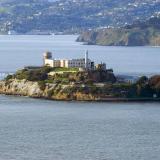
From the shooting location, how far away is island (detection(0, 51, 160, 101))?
156 ft

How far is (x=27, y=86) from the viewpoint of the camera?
5031 cm

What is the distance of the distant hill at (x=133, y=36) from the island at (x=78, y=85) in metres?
55.5

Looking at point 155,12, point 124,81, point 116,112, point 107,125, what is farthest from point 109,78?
point 155,12

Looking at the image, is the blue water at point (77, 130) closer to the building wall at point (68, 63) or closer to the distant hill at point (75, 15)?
the building wall at point (68, 63)

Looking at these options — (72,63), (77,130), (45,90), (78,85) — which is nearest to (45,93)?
(45,90)

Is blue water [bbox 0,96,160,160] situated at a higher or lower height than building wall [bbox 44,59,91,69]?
lower

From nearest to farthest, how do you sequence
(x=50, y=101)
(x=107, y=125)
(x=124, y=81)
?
1. (x=107, y=125)
2. (x=50, y=101)
3. (x=124, y=81)

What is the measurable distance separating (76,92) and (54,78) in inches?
124

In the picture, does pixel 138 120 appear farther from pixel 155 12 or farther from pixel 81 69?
pixel 155 12

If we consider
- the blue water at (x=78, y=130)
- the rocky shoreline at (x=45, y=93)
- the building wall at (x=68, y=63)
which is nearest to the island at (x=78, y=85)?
the rocky shoreline at (x=45, y=93)

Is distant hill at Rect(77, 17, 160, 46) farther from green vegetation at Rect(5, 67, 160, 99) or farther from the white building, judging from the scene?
green vegetation at Rect(5, 67, 160, 99)

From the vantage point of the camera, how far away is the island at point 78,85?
156 ft

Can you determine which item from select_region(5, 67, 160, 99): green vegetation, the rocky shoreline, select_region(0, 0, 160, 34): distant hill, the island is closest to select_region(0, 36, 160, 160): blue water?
the rocky shoreline

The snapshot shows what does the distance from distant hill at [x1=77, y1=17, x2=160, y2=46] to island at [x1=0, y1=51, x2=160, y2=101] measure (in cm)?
5551
